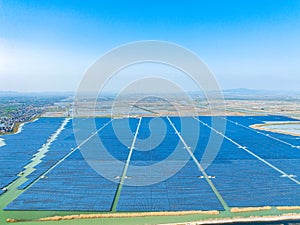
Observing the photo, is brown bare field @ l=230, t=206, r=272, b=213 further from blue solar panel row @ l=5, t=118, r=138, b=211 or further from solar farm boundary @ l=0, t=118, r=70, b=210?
solar farm boundary @ l=0, t=118, r=70, b=210

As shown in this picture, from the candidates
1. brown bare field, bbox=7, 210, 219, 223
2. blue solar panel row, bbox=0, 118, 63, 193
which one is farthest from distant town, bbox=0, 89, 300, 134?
brown bare field, bbox=7, 210, 219, 223

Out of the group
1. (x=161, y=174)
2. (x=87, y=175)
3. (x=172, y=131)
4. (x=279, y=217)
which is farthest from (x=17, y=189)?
(x=172, y=131)

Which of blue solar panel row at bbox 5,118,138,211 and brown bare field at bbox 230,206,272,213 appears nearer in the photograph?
brown bare field at bbox 230,206,272,213

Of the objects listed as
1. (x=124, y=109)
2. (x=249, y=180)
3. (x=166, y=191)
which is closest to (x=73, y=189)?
(x=166, y=191)

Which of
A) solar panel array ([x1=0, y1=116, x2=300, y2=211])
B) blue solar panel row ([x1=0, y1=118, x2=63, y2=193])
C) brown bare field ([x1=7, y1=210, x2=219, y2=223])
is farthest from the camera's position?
blue solar panel row ([x1=0, y1=118, x2=63, y2=193])

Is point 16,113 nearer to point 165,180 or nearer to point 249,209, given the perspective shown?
point 165,180
